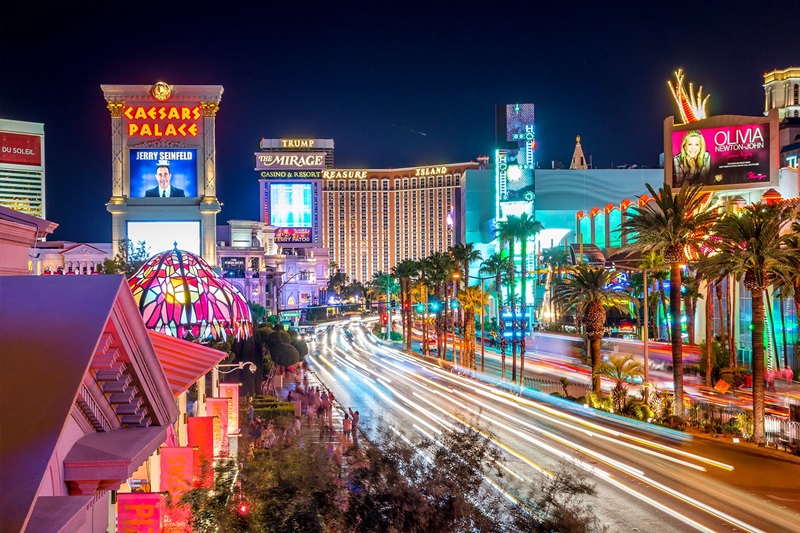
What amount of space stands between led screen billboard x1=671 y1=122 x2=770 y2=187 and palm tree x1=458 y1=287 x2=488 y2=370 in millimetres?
18471

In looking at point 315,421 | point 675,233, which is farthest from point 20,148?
point 675,233

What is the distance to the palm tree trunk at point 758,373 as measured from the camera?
28297 millimetres

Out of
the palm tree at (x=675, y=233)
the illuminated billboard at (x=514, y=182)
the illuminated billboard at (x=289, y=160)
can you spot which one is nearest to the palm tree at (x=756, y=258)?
the palm tree at (x=675, y=233)

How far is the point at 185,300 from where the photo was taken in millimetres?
39281

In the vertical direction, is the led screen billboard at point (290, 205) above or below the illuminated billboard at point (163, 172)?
above

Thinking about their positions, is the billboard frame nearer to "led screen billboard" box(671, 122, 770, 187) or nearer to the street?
"led screen billboard" box(671, 122, 770, 187)

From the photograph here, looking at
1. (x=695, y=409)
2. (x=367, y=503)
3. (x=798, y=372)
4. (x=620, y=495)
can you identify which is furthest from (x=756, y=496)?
(x=798, y=372)

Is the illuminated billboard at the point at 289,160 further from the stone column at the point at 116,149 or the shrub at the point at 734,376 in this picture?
the shrub at the point at 734,376

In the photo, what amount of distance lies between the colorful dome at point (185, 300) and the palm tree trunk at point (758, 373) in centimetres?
2427

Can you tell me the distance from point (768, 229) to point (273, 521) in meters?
26.2

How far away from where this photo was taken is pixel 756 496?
2020 cm

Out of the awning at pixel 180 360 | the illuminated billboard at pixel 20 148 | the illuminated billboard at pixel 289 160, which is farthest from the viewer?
the illuminated billboard at pixel 289 160


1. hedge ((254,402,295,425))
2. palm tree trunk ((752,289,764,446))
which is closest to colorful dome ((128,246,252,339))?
hedge ((254,402,295,425))

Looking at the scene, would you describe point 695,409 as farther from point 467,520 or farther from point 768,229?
point 467,520
